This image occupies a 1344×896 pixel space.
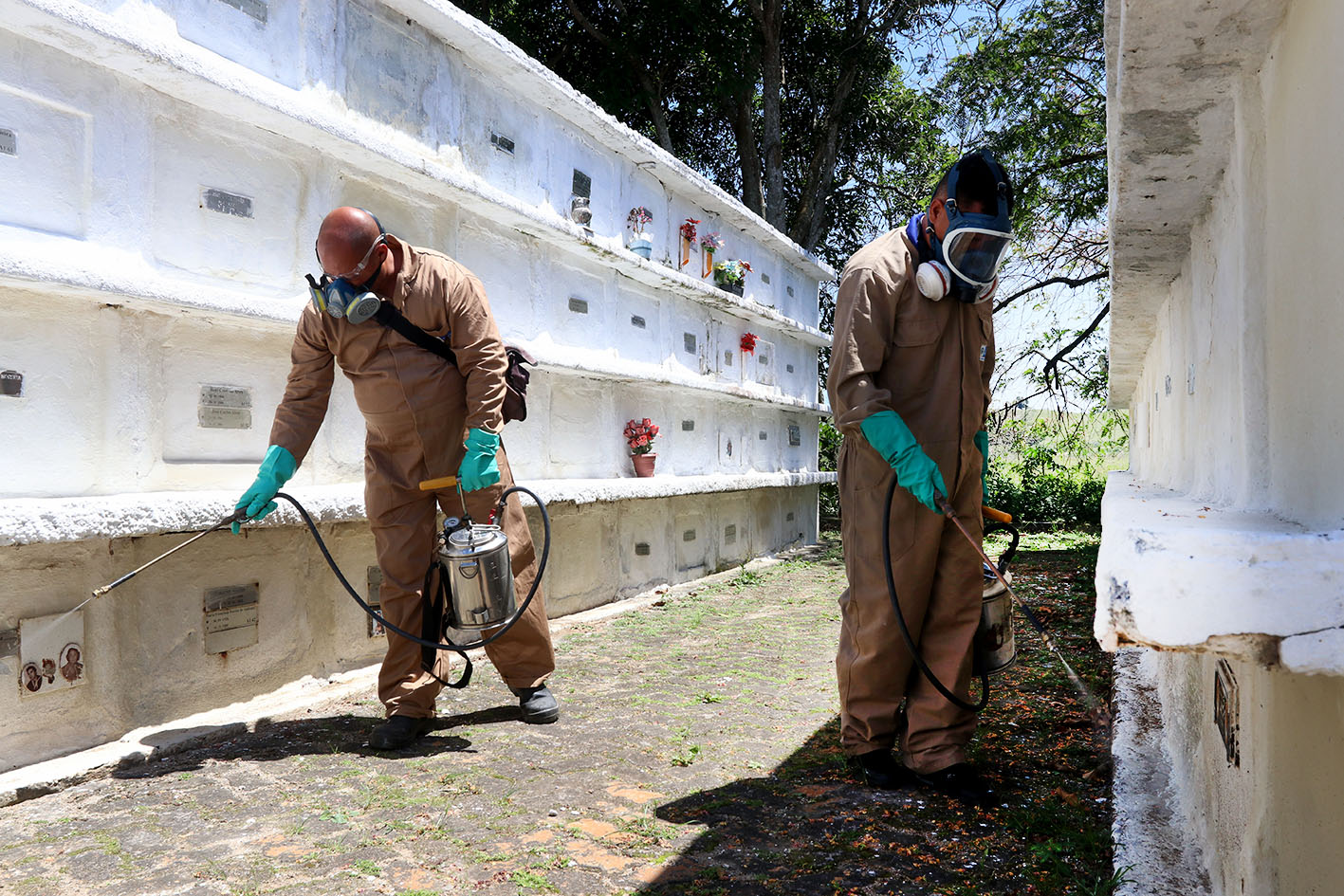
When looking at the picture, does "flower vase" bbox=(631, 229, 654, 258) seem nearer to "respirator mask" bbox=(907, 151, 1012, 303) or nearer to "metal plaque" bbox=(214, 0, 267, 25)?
"metal plaque" bbox=(214, 0, 267, 25)

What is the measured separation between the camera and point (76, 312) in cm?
364

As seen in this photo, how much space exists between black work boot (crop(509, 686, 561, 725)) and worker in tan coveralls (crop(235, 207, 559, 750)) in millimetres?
414

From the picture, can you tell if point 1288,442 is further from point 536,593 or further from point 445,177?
point 445,177

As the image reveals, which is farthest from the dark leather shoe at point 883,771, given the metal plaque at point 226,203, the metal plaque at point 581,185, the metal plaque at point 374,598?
the metal plaque at point 581,185

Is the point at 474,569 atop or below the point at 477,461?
below

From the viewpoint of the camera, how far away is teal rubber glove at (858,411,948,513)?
3059 mm

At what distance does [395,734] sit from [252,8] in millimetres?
3320

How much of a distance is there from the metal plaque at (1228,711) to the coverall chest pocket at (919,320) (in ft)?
4.78

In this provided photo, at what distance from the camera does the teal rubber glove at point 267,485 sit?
3678 millimetres

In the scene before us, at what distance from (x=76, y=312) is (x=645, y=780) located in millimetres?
2744

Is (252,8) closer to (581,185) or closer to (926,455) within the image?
(581,185)

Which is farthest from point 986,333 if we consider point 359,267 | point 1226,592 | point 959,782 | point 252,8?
point 252,8

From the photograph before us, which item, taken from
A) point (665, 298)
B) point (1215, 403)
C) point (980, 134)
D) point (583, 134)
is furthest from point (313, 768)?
point (980, 134)

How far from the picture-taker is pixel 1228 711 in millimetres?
1995
